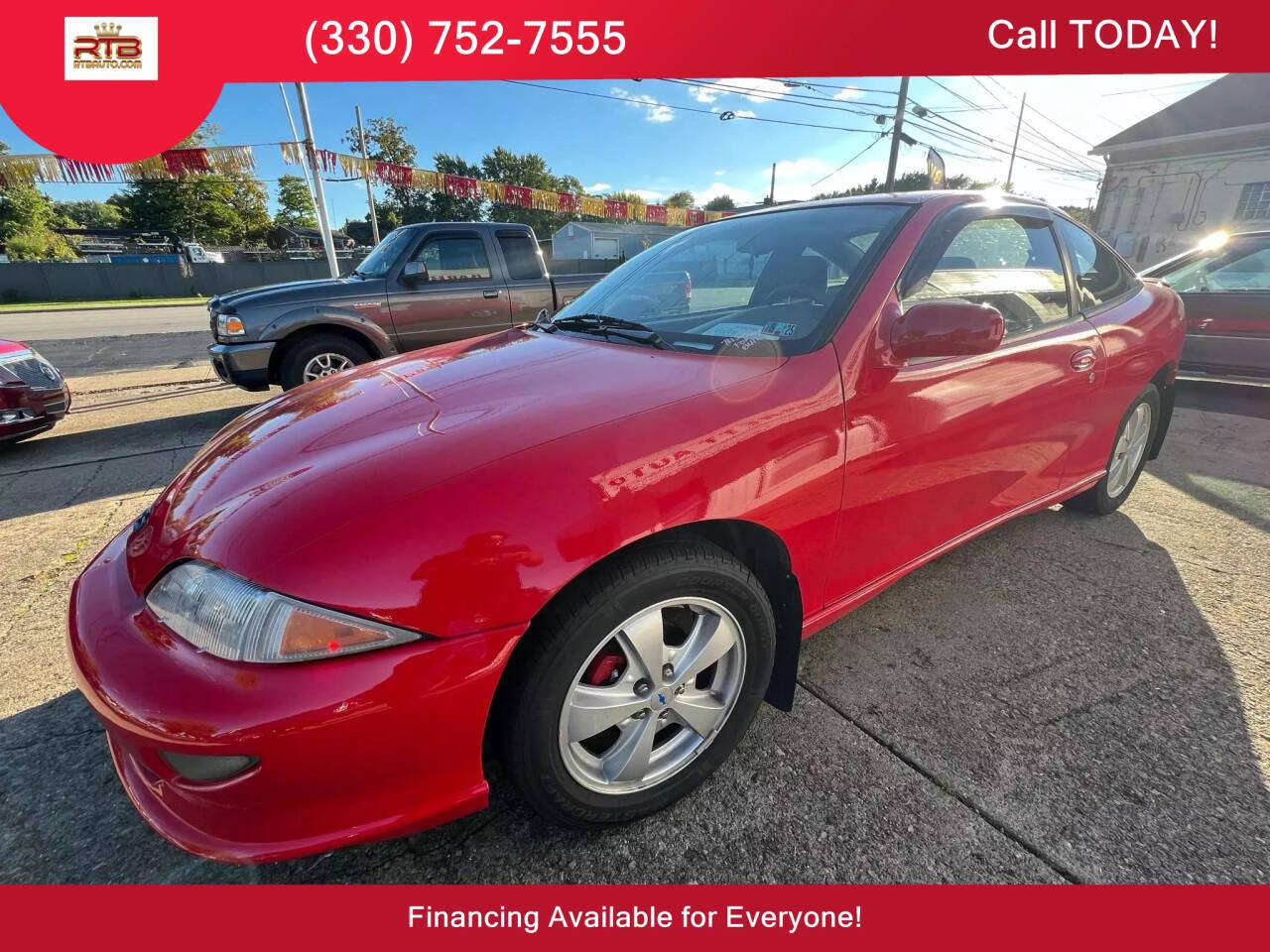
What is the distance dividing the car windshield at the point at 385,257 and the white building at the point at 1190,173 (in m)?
24.5

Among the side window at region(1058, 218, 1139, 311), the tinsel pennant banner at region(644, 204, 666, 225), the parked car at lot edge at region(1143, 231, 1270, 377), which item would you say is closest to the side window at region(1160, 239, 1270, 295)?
the parked car at lot edge at region(1143, 231, 1270, 377)

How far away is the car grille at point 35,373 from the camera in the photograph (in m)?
4.54

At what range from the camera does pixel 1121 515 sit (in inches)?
134

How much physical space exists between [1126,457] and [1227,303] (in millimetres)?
3626

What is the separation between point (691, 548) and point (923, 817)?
98 cm

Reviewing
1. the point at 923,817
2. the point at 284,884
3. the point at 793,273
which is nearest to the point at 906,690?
the point at 923,817

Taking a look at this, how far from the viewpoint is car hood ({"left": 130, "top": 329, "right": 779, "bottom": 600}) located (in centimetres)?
125

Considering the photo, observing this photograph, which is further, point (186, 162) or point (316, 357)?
point (186, 162)

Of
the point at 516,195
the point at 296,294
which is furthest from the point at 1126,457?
the point at 516,195

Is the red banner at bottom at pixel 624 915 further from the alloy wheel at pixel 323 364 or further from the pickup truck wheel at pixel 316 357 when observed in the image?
the alloy wheel at pixel 323 364

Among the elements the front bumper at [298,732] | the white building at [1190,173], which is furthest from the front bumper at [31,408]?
the white building at [1190,173]

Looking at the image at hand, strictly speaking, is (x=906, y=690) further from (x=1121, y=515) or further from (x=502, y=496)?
(x=1121, y=515)

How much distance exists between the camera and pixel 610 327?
218 cm

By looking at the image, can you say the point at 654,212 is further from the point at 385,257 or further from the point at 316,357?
the point at 316,357
